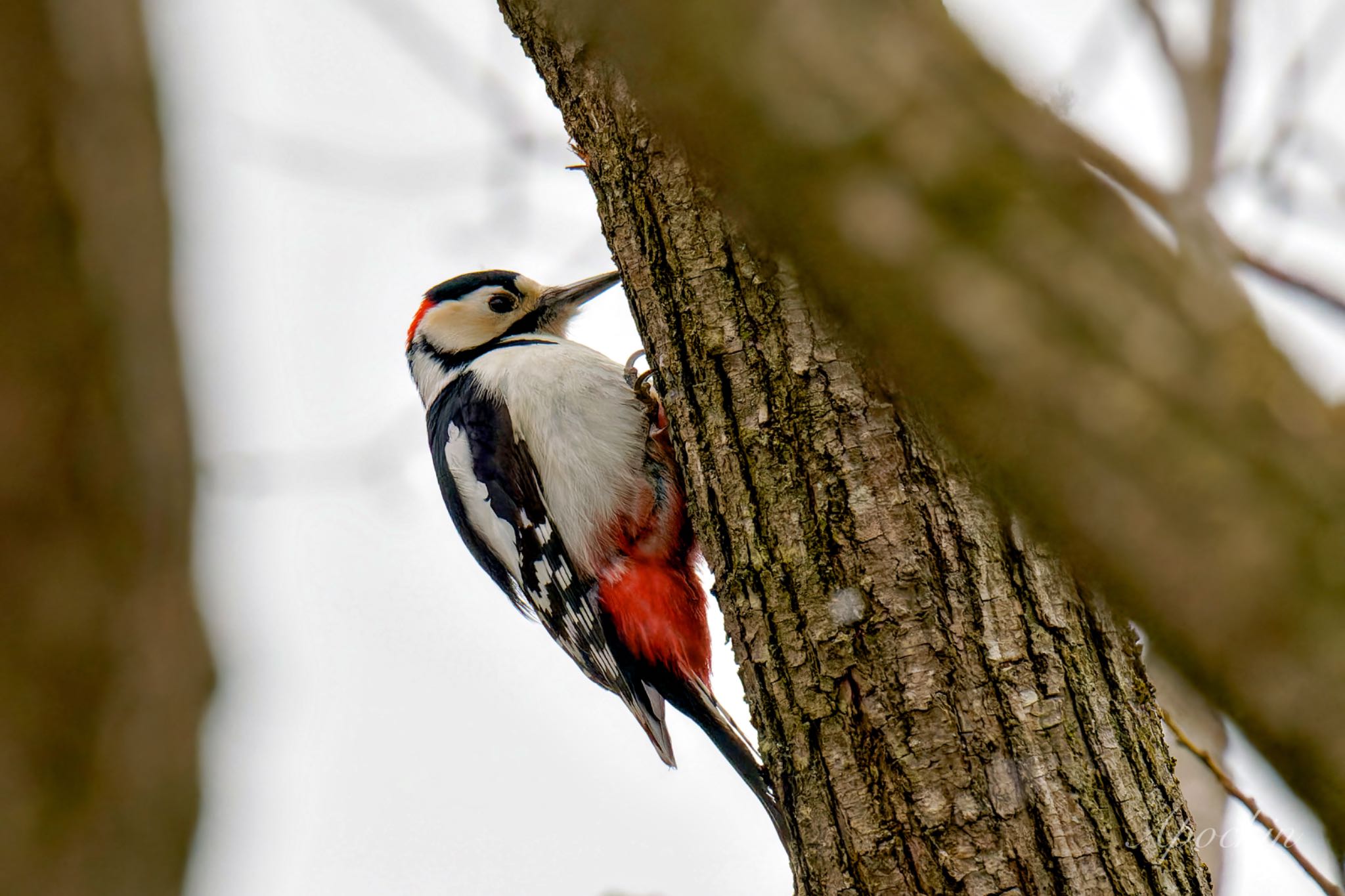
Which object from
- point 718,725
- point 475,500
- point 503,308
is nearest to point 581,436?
point 475,500

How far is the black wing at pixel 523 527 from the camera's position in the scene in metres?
4.05

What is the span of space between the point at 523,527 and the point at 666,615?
574mm

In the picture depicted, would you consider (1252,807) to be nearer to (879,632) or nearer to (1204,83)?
(879,632)

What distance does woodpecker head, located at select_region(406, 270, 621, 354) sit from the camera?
4.79 metres

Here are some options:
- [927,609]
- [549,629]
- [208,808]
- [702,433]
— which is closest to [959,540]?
[927,609]

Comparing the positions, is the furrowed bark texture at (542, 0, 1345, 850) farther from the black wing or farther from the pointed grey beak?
the pointed grey beak

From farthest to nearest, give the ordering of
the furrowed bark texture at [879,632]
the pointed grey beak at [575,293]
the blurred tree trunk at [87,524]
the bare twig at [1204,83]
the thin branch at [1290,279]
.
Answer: the pointed grey beak at [575,293] → the bare twig at [1204,83] → the furrowed bark texture at [879,632] → the thin branch at [1290,279] → the blurred tree trunk at [87,524]

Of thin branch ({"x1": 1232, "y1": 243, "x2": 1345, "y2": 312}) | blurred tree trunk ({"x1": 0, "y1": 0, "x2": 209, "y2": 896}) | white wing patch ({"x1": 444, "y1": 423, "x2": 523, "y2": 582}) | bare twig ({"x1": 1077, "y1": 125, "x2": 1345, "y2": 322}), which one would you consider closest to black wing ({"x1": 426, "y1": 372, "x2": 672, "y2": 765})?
white wing patch ({"x1": 444, "y1": 423, "x2": 523, "y2": 582})

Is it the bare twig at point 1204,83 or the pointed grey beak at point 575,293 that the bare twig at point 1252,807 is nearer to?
the bare twig at point 1204,83

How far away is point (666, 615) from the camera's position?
153 inches

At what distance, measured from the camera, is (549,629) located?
4.40m

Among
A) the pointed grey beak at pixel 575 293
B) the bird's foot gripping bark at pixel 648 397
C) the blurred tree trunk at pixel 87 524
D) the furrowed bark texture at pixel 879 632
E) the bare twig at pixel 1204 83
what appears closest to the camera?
the blurred tree trunk at pixel 87 524

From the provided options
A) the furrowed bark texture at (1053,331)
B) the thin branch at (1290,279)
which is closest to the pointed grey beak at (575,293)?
the thin branch at (1290,279)

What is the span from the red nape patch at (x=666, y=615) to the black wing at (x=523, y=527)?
0.15 m
